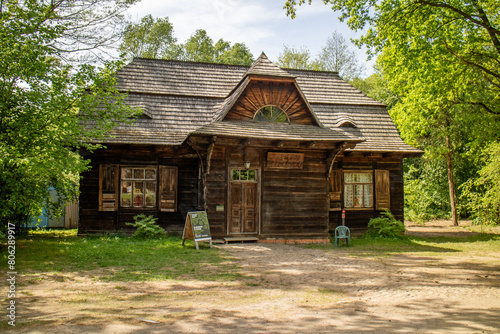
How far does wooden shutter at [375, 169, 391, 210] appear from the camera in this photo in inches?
637

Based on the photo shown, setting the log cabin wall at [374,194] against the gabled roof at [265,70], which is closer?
the gabled roof at [265,70]

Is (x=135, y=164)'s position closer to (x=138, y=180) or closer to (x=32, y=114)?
(x=138, y=180)

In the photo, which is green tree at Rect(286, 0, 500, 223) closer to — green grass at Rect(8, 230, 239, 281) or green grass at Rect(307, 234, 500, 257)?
green grass at Rect(307, 234, 500, 257)

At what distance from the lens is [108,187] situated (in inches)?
570

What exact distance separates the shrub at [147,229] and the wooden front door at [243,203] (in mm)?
2721

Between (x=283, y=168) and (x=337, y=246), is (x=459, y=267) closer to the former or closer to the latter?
(x=337, y=246)

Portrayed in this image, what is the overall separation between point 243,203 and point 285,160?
206 centimetres

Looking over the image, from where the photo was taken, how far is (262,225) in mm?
13211

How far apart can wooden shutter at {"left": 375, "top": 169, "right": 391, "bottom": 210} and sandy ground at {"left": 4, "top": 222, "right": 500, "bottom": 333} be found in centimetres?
673

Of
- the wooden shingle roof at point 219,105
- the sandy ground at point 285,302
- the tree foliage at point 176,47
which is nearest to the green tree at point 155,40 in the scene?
the tree foliage at point 176,47

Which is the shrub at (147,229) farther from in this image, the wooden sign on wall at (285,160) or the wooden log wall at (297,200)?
the wooden sign on wall at (285,160)

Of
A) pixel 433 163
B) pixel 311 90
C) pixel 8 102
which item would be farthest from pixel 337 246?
pixel 433 163

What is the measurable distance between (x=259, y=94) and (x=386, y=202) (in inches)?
275

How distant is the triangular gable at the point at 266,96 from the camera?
13938 mm
